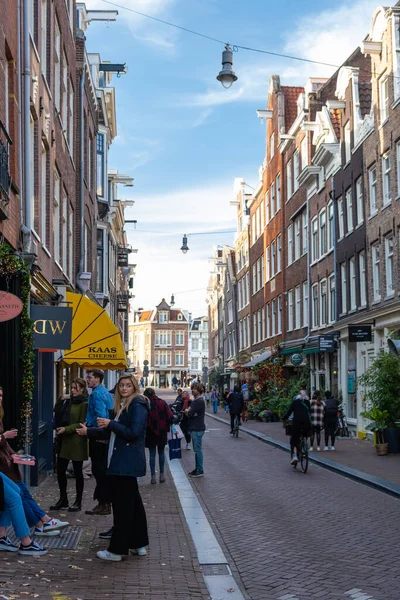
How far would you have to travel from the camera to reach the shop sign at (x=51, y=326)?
11570mm

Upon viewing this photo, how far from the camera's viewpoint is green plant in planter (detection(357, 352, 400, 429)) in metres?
21.5

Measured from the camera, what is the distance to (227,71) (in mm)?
17844

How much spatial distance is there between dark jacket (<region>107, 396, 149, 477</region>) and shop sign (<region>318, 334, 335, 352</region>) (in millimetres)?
23326

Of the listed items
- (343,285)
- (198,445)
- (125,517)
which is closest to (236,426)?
(343,285)

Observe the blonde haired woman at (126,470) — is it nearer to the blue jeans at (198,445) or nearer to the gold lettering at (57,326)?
the gold lettering at (57,326)

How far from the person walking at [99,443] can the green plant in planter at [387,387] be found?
1213 centimetres

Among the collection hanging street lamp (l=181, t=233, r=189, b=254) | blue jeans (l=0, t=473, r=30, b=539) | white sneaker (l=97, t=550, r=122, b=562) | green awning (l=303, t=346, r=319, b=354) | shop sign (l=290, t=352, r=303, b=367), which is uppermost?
hanging street lamp (l=181, t=233, r=189, b=254)

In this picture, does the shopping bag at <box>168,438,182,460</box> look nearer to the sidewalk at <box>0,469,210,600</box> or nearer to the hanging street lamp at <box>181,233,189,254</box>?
the sidewalk at <box>0,469,210,600</box>

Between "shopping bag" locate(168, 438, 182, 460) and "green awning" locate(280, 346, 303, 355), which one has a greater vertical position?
"green awning" locate(280, 346, 303, 355)

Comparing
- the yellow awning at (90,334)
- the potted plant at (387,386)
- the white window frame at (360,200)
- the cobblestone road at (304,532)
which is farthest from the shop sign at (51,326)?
the white window frame at (360,200)

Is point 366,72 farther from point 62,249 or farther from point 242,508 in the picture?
point 242,508

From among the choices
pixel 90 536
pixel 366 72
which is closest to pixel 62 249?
pixel 90 536

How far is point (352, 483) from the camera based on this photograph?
49.9ft

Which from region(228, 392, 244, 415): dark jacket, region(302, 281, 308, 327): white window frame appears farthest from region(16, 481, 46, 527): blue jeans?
region(302, 281, 308, 327): white window frame
